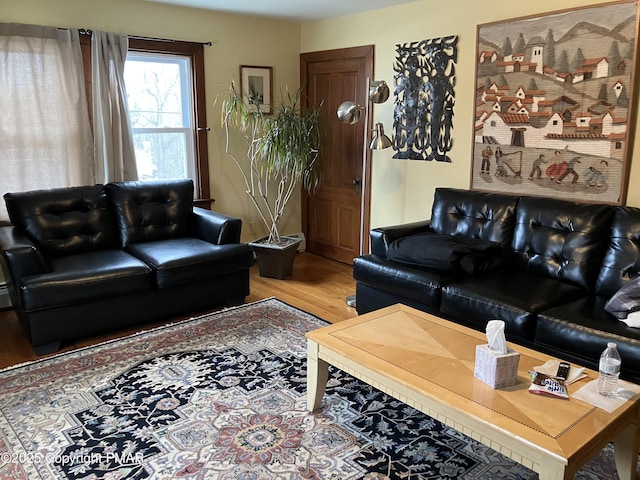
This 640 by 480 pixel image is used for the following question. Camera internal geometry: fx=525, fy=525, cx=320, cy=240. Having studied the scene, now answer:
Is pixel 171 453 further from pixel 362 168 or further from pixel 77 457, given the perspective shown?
pixel 362 168

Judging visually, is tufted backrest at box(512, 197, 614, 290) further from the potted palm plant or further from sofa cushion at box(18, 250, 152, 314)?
sofa cushion at box(18, 250, 152, 314)

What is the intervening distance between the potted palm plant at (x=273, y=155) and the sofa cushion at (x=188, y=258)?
0.76 meters

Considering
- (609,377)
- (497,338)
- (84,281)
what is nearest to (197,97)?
(84,281)

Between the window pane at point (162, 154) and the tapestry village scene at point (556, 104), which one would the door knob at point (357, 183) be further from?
the window pane at point (162, 154)

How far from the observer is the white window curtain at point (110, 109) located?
13.5 ft

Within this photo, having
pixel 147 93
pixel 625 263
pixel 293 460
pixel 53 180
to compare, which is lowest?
pixel 293 460

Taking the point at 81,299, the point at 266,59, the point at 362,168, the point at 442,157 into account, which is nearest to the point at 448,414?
the point at 81,299

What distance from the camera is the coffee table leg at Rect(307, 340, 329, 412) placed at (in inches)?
96.3

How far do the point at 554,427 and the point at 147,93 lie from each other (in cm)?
409

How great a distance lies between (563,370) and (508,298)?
2.63ft

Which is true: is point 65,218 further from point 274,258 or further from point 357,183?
point 357,183

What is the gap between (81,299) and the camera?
320 cm

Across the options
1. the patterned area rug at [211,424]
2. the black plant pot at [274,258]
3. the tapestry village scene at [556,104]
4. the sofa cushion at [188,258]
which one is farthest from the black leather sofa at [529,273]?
the black plant pot at [274,258]

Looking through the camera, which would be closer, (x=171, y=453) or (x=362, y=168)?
(x=171, y=453)
